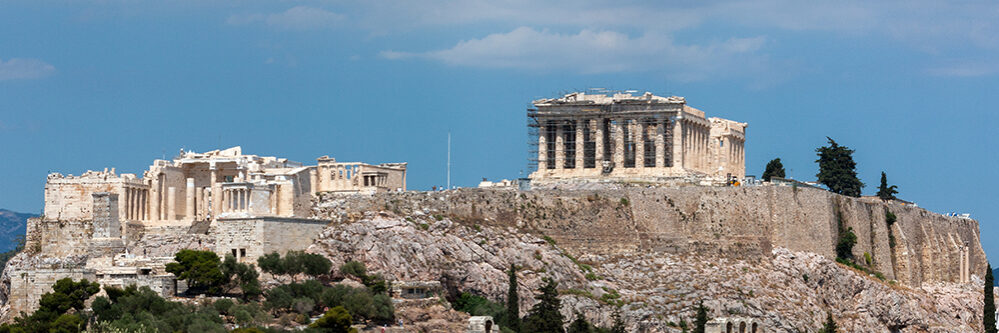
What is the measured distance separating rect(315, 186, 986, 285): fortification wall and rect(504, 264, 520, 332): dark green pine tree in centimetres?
716

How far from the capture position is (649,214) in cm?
10269

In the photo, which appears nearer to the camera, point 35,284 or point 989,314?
point 35,284

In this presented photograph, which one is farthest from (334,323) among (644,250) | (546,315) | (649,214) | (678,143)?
(678,143)

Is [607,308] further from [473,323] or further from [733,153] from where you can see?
[733,153]

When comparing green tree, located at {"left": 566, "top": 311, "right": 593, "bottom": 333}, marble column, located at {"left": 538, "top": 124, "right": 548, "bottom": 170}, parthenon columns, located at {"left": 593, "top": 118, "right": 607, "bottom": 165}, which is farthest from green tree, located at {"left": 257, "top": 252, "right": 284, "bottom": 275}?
parthenon columns, located at {"left": 593, "top": 118, "right": 607, "bottom": 165}

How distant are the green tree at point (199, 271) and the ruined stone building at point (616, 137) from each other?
3109cm

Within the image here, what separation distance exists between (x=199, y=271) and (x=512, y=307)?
15960 mm

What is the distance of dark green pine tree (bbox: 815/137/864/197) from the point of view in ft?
407

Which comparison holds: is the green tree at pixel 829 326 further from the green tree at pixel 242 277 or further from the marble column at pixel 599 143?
the green tree at pixel 242 277

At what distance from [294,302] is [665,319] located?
21671 mm

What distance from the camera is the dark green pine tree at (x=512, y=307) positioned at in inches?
3531

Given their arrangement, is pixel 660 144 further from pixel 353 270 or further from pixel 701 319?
pixel 353 270

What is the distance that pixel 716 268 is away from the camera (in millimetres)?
100812

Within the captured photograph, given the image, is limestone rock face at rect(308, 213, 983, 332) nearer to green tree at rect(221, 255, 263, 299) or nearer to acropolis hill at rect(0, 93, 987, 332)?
acropolis hill at rect(0, 93, 987, 332)
